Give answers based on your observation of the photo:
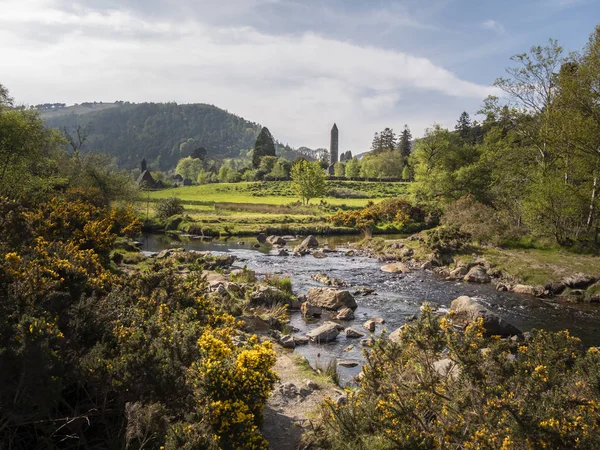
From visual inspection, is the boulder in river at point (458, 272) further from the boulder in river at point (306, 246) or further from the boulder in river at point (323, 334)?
the boulder in river at point (323, 334)

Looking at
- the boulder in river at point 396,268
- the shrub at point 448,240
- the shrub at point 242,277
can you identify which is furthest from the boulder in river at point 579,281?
the shrub at point 242,277

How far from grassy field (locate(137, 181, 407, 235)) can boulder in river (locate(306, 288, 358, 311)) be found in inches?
1189

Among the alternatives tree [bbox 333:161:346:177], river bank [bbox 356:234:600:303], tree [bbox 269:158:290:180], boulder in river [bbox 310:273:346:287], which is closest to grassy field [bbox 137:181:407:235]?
tree [bbox 269:158:290:180]

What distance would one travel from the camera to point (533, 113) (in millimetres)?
32500

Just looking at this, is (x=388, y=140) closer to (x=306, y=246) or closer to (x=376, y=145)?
(x=376, y=145)

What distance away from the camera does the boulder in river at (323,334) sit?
14.7 m

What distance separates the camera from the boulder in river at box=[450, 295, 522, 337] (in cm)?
1522

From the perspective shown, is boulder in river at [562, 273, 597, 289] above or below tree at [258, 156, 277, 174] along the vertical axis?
below

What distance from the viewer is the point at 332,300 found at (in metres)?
18.9

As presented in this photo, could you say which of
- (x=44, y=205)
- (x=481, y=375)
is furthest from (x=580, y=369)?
(x=44, y=205)

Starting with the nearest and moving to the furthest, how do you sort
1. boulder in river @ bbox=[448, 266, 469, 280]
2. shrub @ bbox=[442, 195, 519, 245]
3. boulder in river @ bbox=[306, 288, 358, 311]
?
boulder in river @ bbox=[306, 288, 358, 311] < boulder in river @ bbox=[448, 266, 469, 280] < shrub @ bbox=[442, 195, 519, 245]

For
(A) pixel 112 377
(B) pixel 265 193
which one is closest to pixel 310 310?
(A) pixel 112 377

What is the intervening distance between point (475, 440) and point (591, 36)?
31.9 metres

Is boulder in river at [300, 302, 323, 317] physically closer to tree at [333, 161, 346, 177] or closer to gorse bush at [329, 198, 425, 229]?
gorse bush at [329, 198, 425, 229]
